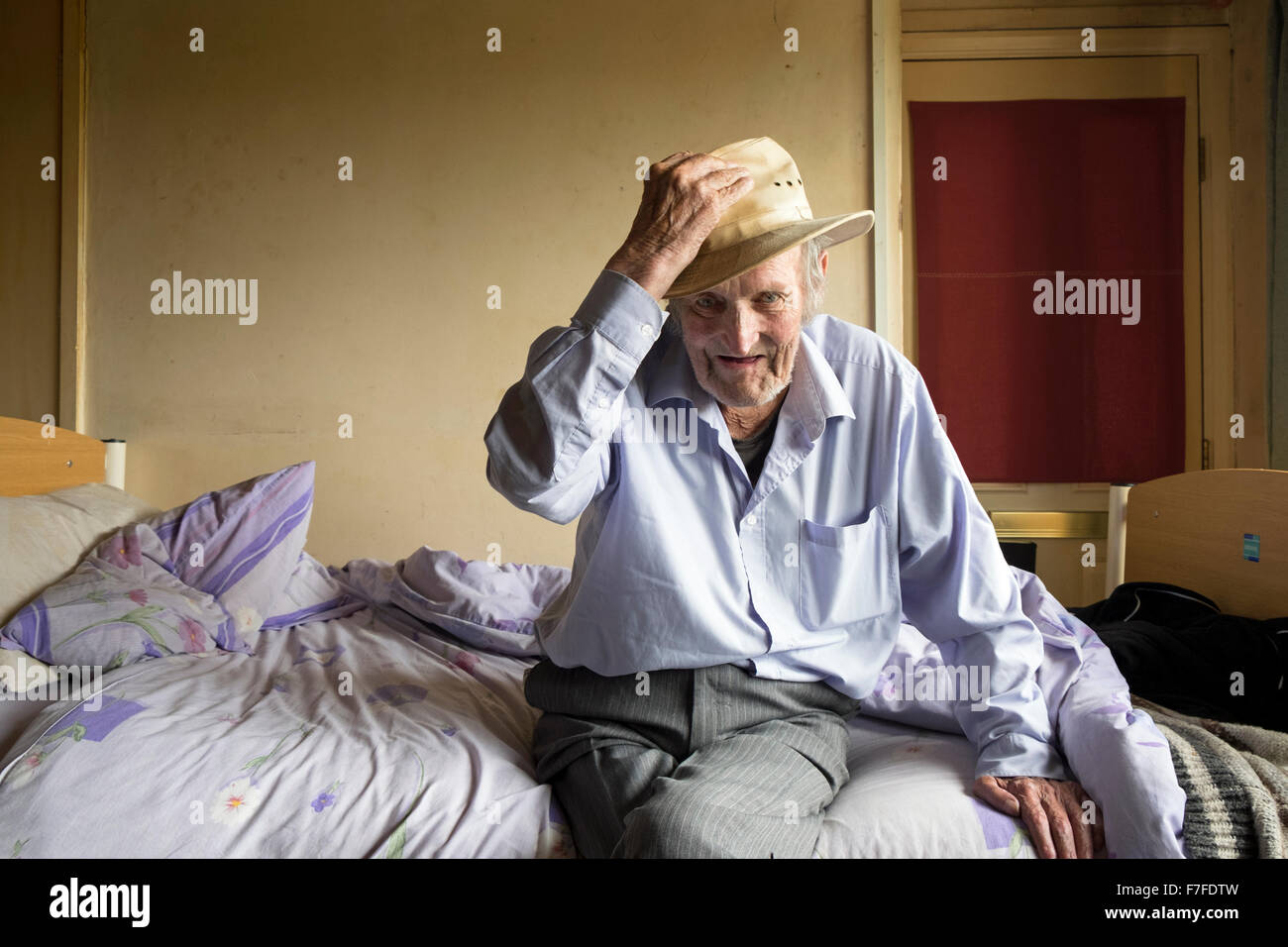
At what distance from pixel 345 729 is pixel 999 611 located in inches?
35.1

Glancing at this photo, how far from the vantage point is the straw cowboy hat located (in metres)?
1.10

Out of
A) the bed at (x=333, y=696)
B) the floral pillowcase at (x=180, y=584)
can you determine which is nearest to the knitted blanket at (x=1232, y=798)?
the bed at (x=333, y=696)

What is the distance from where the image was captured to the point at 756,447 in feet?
4.04

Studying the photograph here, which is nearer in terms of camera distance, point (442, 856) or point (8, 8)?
point (442, 856)

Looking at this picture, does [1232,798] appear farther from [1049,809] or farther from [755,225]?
[755,225]

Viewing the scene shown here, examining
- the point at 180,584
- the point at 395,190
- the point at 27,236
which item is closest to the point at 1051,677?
the point at 180,584

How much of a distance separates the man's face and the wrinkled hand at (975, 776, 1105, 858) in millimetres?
543

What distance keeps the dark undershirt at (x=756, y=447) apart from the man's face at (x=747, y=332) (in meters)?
0.07

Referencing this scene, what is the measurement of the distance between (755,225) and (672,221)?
16cm

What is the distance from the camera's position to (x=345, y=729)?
1238 millimetres

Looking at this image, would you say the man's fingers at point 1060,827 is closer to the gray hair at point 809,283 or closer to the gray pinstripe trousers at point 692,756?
the gray pinstripe trousers at point 692,756

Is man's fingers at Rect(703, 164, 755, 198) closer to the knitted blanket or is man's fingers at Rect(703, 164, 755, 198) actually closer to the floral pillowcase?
the knitted blanket
